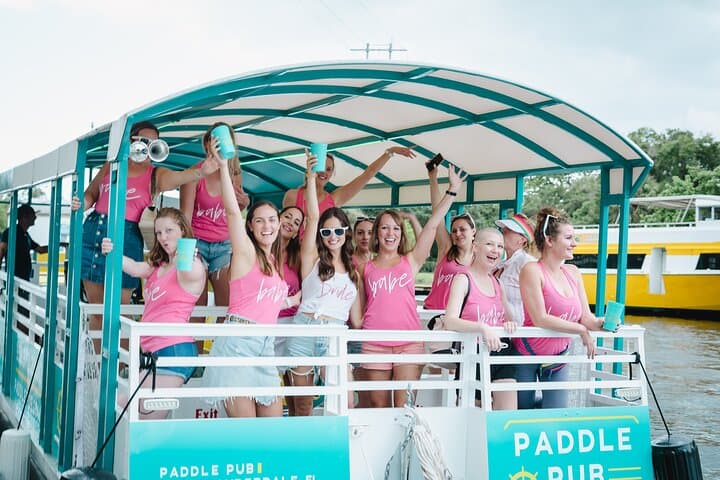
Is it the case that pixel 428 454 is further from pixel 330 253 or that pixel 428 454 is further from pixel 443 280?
pixel 443 280

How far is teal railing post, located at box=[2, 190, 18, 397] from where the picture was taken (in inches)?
304

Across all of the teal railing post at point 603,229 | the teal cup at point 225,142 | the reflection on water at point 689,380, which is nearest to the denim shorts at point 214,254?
the teal cup at point 225,142

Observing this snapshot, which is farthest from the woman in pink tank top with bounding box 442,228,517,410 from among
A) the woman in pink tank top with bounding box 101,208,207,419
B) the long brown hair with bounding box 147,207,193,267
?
the long brown hair with bounding box 147,207,193,267

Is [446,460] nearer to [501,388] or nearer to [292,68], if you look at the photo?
[501,388]

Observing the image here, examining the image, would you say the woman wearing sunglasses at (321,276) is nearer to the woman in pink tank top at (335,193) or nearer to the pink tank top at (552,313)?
the pink tank top at (552,313)

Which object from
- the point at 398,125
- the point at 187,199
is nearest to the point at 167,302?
the point at 187,199

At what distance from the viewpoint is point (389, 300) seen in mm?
5184

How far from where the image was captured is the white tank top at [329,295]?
4992 mm

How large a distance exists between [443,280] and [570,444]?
5.83 feet

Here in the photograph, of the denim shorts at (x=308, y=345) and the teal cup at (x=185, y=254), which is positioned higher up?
the teal cup at (x=185, y=254)

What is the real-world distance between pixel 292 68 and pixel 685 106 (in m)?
59.9

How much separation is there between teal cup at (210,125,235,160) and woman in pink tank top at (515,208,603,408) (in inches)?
80.2

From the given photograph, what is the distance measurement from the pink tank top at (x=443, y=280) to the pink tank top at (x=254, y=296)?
199 cm

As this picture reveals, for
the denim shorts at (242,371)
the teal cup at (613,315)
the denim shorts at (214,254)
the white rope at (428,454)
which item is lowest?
the white rope at (428,454)
